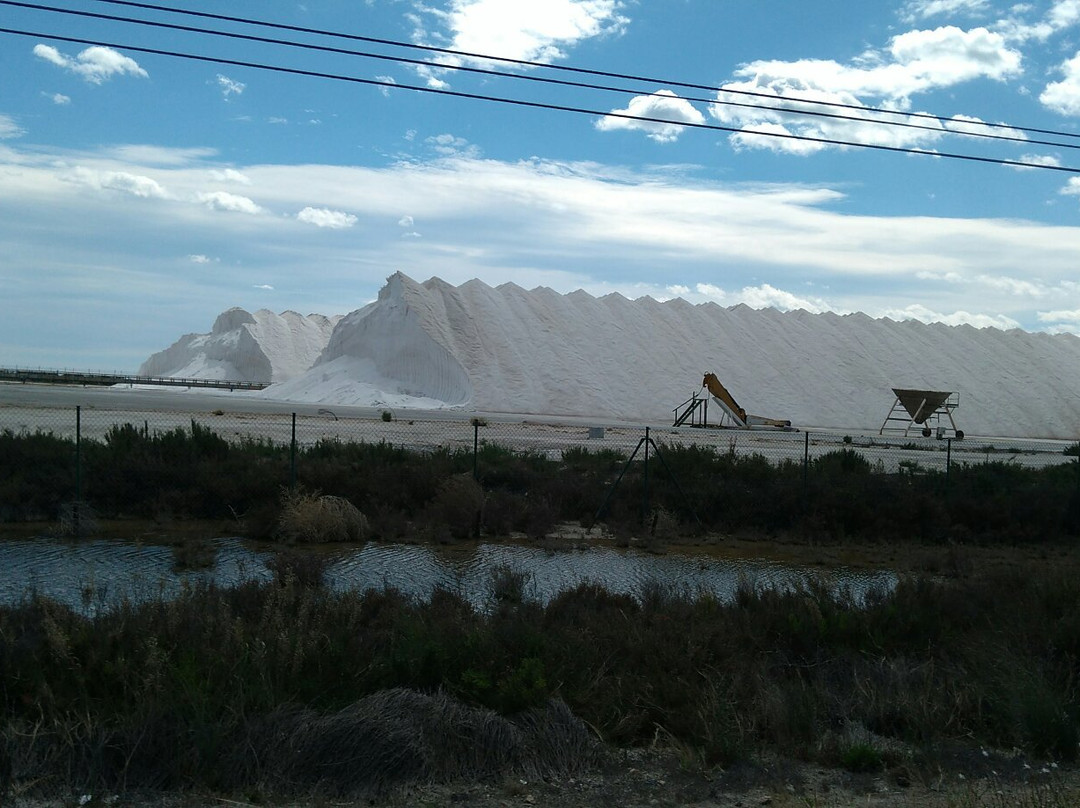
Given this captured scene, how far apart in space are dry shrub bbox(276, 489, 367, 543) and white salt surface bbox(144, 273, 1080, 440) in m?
48.2

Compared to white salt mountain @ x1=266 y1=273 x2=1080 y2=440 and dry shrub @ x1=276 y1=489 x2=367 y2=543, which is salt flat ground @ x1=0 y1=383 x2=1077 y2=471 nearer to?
dry shrub @ x1=276 y1=489 x2=367 y2=543

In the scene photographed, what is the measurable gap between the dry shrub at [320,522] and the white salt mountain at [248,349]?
4246 inches

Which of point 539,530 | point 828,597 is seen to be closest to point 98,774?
point 828,597

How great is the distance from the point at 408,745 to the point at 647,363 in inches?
2698

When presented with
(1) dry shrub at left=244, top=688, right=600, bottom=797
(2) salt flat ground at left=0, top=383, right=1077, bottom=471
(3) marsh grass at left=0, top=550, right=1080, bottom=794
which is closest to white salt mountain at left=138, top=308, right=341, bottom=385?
(2) salt flat ground at left=0, top=383, right=1077, bottom=471

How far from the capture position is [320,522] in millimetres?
15406

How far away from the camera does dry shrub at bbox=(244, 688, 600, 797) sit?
Result: 5750 mm

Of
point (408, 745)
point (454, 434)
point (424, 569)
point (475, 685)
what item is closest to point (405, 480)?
point (424, 569)

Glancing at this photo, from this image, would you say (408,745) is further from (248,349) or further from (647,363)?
(248,349)

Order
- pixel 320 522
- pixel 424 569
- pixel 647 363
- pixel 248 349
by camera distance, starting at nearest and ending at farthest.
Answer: pixel 424 569 < pixel 320 522 < pixel 647 363 < pixel 248 349

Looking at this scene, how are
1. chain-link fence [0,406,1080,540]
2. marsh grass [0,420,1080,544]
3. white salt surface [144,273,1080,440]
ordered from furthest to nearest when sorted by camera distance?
white salt surface [144,273,1080,440] < chain-link fence [0,406,1080,540] < marsh grass [0,420,1080,544]

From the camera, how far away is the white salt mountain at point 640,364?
68.5m

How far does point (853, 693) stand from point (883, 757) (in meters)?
1.04

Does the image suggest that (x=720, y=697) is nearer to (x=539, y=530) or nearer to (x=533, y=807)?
(x=533, y=807)
